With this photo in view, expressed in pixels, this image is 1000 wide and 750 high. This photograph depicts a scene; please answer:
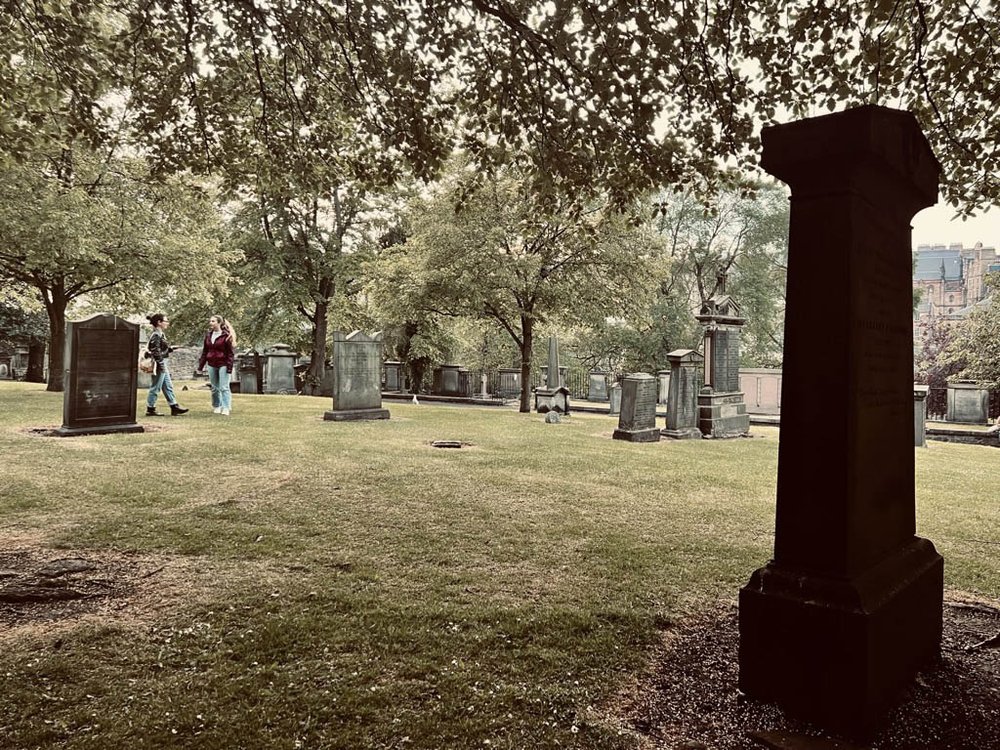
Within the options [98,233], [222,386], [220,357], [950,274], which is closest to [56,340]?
[98,233]

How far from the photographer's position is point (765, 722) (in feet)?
7.88

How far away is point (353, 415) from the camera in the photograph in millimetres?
13461

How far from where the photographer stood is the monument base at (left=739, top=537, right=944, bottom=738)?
230 cm

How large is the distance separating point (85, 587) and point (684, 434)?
12.0 metres

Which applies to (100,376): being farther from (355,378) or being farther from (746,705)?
(746,705)

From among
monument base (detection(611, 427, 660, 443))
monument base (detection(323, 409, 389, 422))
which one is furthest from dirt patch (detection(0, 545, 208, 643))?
monument base (detection(611, 427, 660, 443))

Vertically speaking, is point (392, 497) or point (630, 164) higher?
point (630, 164)

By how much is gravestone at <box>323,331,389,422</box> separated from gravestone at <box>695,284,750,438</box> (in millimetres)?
8086

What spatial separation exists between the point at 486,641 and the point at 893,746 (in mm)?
1801

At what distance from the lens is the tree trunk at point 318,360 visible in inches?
962

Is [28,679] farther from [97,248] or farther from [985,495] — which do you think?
[97,248]

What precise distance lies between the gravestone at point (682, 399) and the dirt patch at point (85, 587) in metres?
11.4

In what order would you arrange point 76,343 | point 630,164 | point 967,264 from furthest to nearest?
point 967,264
point 76,343
point 630,164

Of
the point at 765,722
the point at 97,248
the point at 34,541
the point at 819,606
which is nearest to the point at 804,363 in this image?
the point at 819,606
